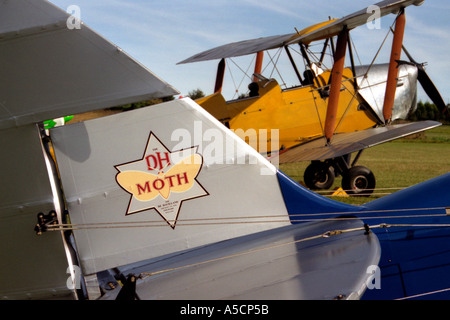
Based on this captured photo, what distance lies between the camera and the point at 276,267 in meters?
2.60

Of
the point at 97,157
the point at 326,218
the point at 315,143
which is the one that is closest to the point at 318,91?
the point at 315,143

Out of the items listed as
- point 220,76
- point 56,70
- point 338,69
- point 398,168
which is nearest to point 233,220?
point 56,70

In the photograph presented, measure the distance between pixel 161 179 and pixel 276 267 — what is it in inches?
29.0

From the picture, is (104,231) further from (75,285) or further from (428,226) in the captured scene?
(428,226)

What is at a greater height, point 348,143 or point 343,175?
point 348,143

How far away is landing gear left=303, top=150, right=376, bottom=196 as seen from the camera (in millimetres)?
9320

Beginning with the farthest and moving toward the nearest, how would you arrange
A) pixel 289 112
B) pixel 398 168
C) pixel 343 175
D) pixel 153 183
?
pixel 398 168 → pixel 289 112 → pixel 343 175 → pixel 153 183

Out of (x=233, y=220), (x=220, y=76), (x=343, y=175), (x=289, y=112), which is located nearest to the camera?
(x=233, y=220)

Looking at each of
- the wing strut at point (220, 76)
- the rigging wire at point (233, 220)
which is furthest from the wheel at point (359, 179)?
the rigging wire at point (233, 220)

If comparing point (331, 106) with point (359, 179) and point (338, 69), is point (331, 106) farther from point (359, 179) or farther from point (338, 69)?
point (359, 179)

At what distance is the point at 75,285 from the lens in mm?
2652

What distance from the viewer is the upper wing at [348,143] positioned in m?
9.18

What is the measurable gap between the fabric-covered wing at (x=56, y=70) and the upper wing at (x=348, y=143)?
22.6 ft
